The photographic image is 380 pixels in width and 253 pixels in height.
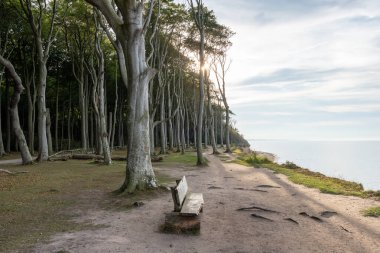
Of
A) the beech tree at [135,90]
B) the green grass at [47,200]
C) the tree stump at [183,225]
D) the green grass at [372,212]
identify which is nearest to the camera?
the tree stump at [183,225]

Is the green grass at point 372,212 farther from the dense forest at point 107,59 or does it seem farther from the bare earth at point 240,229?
the dense forest at point 107,59

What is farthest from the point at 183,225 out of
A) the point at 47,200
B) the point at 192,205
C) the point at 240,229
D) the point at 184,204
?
the point at 47,200

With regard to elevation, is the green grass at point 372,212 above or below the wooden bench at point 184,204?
below

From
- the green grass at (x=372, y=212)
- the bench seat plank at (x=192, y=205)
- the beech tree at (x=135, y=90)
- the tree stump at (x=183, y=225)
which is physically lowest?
the green grass at (x=372, y=212)

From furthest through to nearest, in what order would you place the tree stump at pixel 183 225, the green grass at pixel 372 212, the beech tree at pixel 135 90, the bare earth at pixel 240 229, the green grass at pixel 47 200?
1. the beech tree at pixel 135 90
2. the green grass at pixel 372 212
3. the green grass at pixel 47 200
4. the tree stump at pixel 183 225
5. the bare earth at pixel 240 229

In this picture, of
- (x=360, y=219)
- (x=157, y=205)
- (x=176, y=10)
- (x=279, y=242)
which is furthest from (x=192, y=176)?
(x=176, y=10)

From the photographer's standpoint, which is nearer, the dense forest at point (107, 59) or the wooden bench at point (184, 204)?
the wooden bench at point (184, 204)

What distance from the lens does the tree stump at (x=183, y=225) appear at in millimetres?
7586

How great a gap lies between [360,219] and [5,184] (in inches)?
487

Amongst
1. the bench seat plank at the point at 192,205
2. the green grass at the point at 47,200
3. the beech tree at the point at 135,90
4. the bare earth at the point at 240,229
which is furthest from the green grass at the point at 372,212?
the beech tree at the point at 135,90

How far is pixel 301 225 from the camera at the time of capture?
8.57m

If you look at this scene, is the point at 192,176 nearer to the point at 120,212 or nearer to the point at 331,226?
the point at 120,212

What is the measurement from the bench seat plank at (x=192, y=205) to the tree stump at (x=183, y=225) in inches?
4.6

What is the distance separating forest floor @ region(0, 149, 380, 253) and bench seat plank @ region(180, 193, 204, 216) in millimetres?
448
